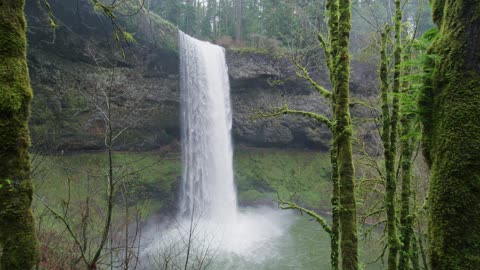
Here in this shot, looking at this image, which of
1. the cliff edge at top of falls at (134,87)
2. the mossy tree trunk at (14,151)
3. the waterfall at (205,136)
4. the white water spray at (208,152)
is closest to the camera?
the mossy tree trunk at (14,151)

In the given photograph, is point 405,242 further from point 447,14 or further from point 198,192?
point 198,192

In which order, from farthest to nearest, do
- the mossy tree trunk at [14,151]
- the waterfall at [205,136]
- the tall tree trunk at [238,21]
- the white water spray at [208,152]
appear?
the tall tree trunk at [238,21]
the waterfall at [205,136]
the white water spray at [208,152]
the mossy tree trunk at [14,151]

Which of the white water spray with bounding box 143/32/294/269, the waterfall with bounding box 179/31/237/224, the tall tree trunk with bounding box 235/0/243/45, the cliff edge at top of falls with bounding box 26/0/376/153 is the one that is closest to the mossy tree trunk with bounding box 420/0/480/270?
the cliff edge at top of falls with bounding box 26/0/376/153

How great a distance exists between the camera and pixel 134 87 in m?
20.4

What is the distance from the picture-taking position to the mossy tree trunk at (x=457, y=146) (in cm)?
194

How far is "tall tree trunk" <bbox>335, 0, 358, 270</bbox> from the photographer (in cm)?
388

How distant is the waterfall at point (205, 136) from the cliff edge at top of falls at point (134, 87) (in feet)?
4.71

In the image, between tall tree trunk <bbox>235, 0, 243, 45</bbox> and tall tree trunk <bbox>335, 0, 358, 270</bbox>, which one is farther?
tall tree trunk <bbox>235, 0, 243, 45</bbox>

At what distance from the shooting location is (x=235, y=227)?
18844 millimetres

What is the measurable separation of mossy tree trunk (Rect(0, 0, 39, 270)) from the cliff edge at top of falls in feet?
34.4

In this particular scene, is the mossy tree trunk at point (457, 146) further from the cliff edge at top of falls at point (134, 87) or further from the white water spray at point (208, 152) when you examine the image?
the white water spray at point (208, 152)

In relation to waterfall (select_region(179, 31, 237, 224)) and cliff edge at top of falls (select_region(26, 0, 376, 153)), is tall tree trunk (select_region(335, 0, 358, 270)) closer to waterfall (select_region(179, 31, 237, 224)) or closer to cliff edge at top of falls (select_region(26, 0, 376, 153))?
cliff edge at top of falls (select_region(26, 0, 376, 153))

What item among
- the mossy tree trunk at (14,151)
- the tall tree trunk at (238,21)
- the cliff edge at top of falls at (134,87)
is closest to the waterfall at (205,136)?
the cliff edge at top of falls at (134,87)

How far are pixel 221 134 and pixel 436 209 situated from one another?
65.4ft
